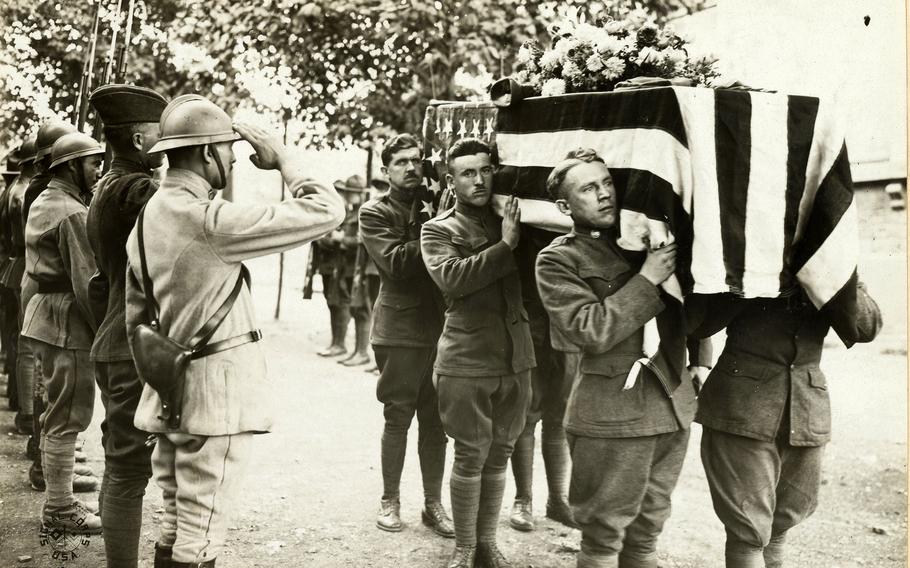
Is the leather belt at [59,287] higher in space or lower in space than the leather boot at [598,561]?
higher

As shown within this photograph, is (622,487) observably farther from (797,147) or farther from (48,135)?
(48,135)

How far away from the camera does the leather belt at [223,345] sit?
9.64ft

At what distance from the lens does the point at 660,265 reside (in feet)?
9.84

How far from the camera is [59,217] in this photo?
15.0ft

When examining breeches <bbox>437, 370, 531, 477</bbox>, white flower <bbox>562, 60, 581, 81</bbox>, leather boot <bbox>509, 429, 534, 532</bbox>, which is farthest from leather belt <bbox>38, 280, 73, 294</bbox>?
white flower <bbox>562, 60, 581, 81</bbox>

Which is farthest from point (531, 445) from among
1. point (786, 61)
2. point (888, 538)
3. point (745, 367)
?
point (786, 61)

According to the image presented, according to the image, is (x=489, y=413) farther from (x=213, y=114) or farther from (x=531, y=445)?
(x=213, y=114)

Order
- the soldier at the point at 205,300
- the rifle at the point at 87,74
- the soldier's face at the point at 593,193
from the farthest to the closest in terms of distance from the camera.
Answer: the rifle at the point at 87,74, the soldier's face at the point at 593,193, the soldier at the point at 205,300

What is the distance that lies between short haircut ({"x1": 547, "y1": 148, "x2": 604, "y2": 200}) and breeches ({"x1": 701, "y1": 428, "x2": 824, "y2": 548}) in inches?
47.9

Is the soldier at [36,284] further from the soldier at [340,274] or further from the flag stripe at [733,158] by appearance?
the soldier at [340,274]

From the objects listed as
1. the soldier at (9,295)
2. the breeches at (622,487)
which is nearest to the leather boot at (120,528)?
the breeches at (622,487)

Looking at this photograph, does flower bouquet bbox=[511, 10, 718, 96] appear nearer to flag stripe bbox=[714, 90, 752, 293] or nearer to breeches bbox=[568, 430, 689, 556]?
flag stripe bbox=[714, 90, 752, 293]

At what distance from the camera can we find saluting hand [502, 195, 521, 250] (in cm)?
377

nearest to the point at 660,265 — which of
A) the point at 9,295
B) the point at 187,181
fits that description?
the point at 187,181
